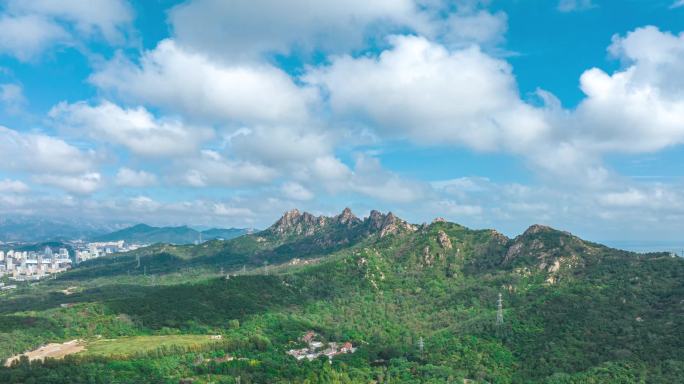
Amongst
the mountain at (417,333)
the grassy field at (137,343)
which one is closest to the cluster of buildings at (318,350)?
the mountain at (417,333)

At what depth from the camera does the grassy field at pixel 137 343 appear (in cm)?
12862

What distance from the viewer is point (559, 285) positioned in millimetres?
177375

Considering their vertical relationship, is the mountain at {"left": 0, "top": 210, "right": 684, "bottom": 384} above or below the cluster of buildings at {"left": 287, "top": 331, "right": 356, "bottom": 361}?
above

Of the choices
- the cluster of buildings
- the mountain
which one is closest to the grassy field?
the mountain

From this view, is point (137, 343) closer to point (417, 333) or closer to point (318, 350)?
point (318, 350)

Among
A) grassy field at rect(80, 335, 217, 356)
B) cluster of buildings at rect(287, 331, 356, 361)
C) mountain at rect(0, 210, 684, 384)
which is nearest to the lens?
mountain at rect(0, 210, 684, 384)

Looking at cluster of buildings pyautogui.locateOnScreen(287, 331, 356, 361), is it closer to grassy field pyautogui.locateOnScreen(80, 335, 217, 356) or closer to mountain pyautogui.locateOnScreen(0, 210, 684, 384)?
mountain pyautogui.locateOnScreen(0, 210, 684, 384)

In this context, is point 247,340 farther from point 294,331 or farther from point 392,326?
point 392,326

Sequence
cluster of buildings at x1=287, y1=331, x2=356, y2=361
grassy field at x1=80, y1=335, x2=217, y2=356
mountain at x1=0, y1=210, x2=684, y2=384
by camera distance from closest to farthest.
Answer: mountain at x1=0, y1=210, x2=684, y2=384
grassy field at x1=80, y1=335, x2=217, y2=356
cluster of buildings at x1=287, y1=331, x2=356, y2=361

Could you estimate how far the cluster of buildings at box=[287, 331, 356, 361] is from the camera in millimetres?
142000

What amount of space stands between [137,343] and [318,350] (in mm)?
48288

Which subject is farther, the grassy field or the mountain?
the grassy field

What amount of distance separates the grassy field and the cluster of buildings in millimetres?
23926

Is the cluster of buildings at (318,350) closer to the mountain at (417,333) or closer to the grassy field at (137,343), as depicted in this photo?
the mountain at (417,333)
